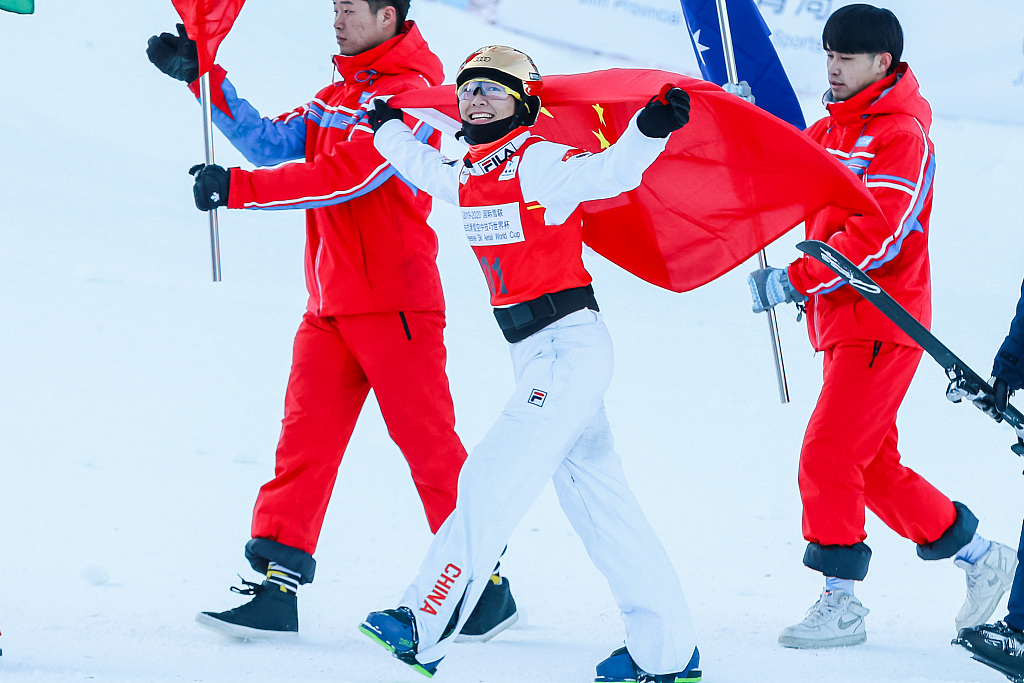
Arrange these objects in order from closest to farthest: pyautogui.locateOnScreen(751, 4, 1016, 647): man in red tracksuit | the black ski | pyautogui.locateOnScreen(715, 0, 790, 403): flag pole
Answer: the black ski → pyautogui.locateOnScreen(751, 4, 1016, 647): man in red tracksuit → pyautogui.locateOnScreen(715, 0, 790, 403): flag pole

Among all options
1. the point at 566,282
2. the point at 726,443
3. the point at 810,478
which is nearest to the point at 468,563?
the point at 566,282

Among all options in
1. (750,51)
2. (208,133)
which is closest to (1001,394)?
(750,51)

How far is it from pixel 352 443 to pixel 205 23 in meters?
2.74

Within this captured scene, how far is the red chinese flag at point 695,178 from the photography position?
118 inches

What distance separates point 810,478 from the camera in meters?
3.53

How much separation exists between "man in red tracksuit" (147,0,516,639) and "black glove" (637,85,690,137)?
1018 millimetres

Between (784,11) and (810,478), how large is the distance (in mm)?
5735

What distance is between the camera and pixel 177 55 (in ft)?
11.8

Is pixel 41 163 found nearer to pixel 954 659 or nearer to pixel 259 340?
pixel 259 340

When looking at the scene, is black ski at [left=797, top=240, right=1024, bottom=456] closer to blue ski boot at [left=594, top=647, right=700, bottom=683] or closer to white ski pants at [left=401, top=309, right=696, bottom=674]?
white ski pants at [left=401, top=309, right=696, bottom=674]

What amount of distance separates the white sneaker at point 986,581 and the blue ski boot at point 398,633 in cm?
188

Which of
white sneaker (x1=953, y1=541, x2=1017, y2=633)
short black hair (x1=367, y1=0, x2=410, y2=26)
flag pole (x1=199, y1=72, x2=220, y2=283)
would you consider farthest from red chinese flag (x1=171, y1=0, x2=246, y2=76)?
white sneaker (x1=953, y1=541, x2=1017, y2=633)

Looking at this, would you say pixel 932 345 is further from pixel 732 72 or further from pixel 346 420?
pixel 346 420

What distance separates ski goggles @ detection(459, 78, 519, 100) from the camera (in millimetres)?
3008
